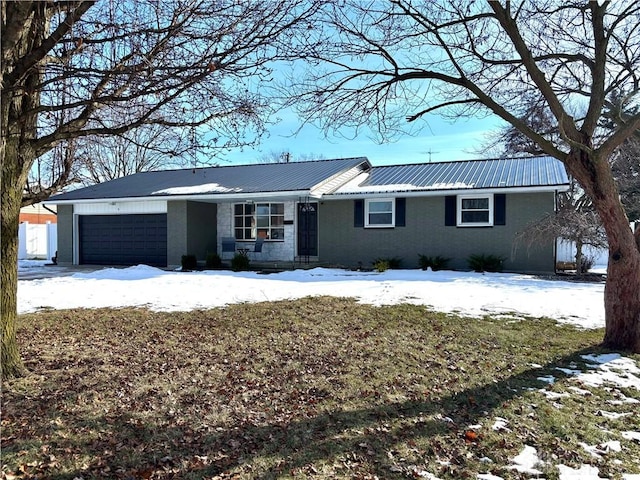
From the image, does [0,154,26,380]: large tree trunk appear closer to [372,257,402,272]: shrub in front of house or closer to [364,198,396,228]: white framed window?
[372,257,402,272]: shrub in front of house

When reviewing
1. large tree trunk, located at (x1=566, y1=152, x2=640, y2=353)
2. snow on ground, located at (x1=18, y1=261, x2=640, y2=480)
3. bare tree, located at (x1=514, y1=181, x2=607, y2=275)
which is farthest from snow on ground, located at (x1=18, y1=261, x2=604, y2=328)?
large tree trunk, located at (x1=566, y1=152, x2=640, y2=353)

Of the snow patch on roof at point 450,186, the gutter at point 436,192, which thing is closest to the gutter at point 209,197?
the gutter at point 436,192

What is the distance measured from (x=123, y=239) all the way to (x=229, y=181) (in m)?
4.69

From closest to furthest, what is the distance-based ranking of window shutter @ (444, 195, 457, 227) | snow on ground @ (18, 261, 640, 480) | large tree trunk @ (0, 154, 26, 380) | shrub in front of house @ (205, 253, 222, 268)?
large tree trunk @ (0, 154, 26, 380) → snow on ground @ (18, 261, 640, 480) → window shutter @ (444, 195, 457, 227) → shrub in front of house @ (205, 253, 222, 268)

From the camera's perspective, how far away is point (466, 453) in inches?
128

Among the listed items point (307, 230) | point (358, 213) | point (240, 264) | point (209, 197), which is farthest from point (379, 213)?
point (209, 197)

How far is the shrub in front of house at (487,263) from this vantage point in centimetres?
1407

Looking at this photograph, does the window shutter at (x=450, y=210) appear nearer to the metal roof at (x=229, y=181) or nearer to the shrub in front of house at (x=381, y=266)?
the shrub in front of house at (x=381, y=266)

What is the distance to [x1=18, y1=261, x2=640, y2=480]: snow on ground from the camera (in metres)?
7.40

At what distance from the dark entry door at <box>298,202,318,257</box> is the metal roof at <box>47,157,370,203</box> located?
1.07 meters

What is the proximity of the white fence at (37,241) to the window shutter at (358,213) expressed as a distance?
16.5m

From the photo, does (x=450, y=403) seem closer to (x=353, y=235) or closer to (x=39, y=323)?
(x=39, y=323)

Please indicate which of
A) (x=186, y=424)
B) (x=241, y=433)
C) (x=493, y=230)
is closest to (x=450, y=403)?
(x=241, y=433)

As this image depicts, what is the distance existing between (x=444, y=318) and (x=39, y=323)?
20.0 ft
